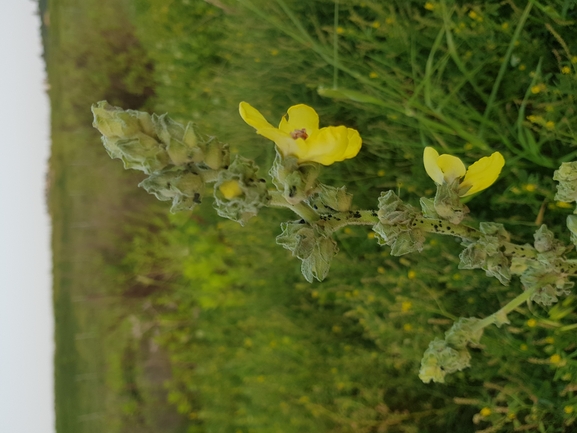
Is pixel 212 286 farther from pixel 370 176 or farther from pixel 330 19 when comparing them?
pixel 330 19

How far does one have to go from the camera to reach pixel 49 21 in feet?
13.9

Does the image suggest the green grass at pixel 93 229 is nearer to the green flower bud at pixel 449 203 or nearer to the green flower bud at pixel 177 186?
the green flower bud at pixel 177 186

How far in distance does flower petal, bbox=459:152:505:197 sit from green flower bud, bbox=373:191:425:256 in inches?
6.2

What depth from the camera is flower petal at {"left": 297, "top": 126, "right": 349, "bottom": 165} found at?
2.78ft

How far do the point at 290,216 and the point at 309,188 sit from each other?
1859 mm

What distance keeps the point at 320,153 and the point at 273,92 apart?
183cm

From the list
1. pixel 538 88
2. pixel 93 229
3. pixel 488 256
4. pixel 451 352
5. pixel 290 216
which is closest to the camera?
pixel 488 256

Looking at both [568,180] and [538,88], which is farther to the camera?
[538,88]

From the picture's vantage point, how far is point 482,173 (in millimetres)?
1050

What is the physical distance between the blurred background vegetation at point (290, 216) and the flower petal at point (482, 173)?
2.22 ft

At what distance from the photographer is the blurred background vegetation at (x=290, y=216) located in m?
1.84

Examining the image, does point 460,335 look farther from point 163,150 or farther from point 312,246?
point 163,150

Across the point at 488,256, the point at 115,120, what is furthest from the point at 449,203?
the point at 115,120

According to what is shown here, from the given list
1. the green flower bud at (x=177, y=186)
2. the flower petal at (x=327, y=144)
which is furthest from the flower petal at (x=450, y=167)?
the green flower bud at (x=177, y=186)
